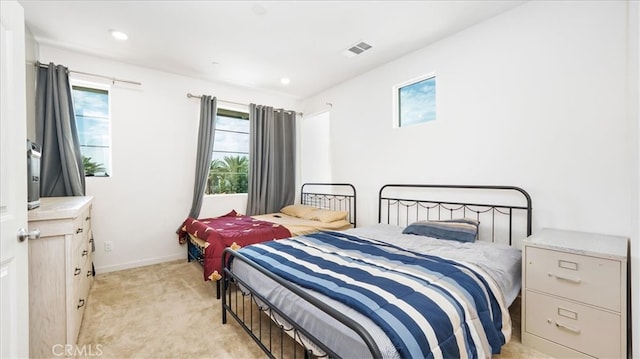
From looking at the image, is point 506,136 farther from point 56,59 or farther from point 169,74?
point 56,59

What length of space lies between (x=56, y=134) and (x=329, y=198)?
11.3ft

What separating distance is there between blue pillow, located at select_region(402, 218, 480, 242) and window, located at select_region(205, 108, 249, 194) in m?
2.83

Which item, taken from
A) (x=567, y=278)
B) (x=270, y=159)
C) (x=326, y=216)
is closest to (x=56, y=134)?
(x=270, y=159)

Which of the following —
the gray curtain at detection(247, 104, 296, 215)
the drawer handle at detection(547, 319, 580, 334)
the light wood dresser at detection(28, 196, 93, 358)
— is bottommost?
the drawer handle at detection(547, 319, 580, 334)

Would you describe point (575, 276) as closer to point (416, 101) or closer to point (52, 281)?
point (416, 101)

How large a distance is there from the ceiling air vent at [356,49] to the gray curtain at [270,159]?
5.72ft

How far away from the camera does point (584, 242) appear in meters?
1.75

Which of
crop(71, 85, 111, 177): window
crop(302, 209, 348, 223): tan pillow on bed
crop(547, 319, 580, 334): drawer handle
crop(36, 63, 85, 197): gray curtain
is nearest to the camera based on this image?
crop(547, 319, 580, 334): drawer handle

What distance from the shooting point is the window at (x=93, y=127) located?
3.26m

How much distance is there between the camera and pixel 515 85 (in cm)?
235

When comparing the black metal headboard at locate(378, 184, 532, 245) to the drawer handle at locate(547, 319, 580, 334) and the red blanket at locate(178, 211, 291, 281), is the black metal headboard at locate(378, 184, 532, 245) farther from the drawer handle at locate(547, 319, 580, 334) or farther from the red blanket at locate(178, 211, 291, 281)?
the red blanket at locate(178, 211, 291, 281)

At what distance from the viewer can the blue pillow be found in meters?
2.35

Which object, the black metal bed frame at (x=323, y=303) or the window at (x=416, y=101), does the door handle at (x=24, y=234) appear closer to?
the black metal bed frame at (x=323, y=303)

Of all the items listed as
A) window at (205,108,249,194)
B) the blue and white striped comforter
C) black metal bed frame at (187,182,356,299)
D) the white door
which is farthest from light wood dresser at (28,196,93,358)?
window at (205,108,249,194)
